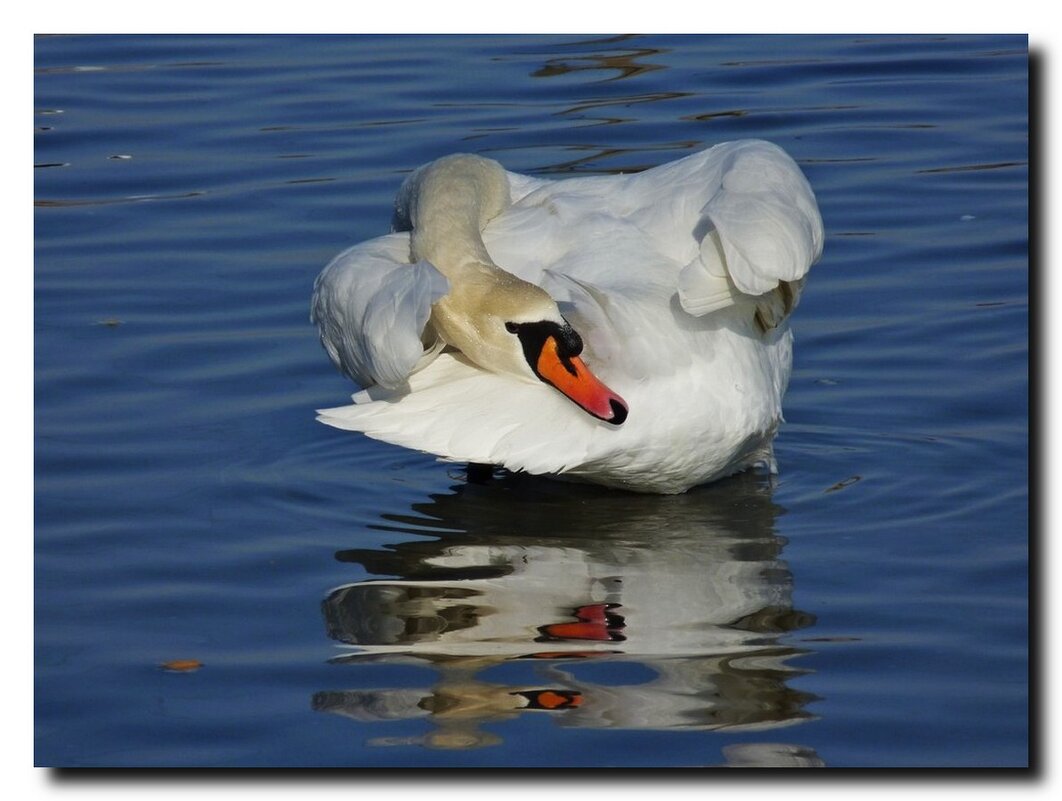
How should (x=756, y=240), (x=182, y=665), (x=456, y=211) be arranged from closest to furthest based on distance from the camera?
(x=182, y=665), (x=756, y=240), (x=456, y=211)

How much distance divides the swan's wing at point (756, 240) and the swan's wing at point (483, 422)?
54cm

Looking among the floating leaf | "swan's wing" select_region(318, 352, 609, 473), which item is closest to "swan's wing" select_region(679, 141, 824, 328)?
"swan's wing" select_region(318, 352, 609, 473)

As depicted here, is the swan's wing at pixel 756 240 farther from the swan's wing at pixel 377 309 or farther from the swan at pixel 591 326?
the swan's wing at pixel 377 309

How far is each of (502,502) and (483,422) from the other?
2.91ft

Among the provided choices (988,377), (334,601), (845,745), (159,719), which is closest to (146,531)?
(334,601)

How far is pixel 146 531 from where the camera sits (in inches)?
250

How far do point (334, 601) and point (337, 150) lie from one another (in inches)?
223

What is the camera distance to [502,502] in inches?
260

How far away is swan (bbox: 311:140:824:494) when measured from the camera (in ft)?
18.7

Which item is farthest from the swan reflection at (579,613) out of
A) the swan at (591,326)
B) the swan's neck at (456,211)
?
the swan's neck at (456,211)

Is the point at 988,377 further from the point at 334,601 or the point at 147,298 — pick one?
the point at 147,298

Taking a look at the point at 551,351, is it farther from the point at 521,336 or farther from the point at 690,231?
the point at 690,231

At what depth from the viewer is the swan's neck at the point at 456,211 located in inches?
239

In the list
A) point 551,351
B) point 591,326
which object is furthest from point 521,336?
point 591,326
